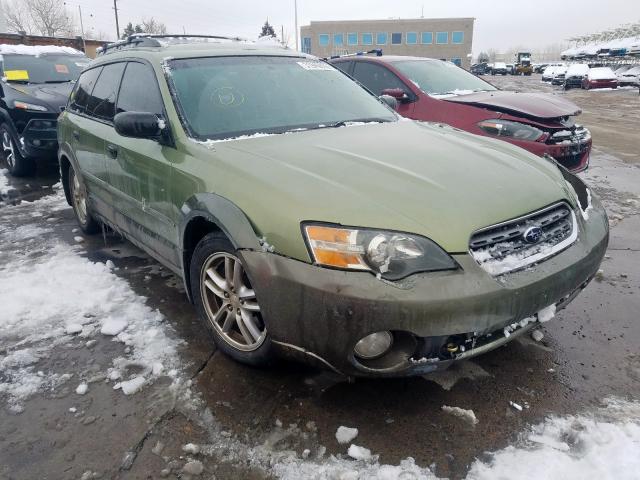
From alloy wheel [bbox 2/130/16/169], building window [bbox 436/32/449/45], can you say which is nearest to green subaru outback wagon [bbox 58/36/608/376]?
alloy wheel [bbox 2/130/16/169]

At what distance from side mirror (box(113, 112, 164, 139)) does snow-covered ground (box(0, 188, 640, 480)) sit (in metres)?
1.14

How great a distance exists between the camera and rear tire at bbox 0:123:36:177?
23.2ft

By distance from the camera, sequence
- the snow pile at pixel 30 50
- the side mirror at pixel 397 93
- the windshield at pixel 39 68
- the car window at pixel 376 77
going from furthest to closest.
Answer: the snow pile at pixel 30 50, the windshield at pixel 39 68, the car window at pixel 376 77, the side mirror at pixel 397 93

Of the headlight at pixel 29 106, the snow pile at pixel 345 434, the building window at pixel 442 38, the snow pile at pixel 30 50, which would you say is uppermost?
the building window at pixel 442 38

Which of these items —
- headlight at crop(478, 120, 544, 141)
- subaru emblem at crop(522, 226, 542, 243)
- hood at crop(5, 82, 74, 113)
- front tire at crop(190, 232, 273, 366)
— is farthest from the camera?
hood at crop(5, 82, 74, 113)

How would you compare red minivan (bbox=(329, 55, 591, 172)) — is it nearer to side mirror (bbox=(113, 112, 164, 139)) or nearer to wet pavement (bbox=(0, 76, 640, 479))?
wet pavement (bbox=(0, 76, 640, 479))

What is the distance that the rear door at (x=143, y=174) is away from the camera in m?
2.91

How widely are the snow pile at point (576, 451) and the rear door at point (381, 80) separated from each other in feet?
14.4

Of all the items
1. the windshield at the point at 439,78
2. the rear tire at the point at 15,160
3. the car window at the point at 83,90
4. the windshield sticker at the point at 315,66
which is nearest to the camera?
the windshield sticker at the point at 315,66

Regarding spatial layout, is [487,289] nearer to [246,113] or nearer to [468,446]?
[468,446]

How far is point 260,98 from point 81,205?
2.50 metres

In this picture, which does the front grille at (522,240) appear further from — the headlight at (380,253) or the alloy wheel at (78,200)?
the alloy wheel at (78,200)

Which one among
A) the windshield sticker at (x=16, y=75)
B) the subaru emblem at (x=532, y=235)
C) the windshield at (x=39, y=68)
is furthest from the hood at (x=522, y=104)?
the windshield sticker at (x=16, y=75)

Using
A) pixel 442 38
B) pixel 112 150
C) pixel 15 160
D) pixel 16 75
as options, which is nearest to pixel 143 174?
pixel 112 150
